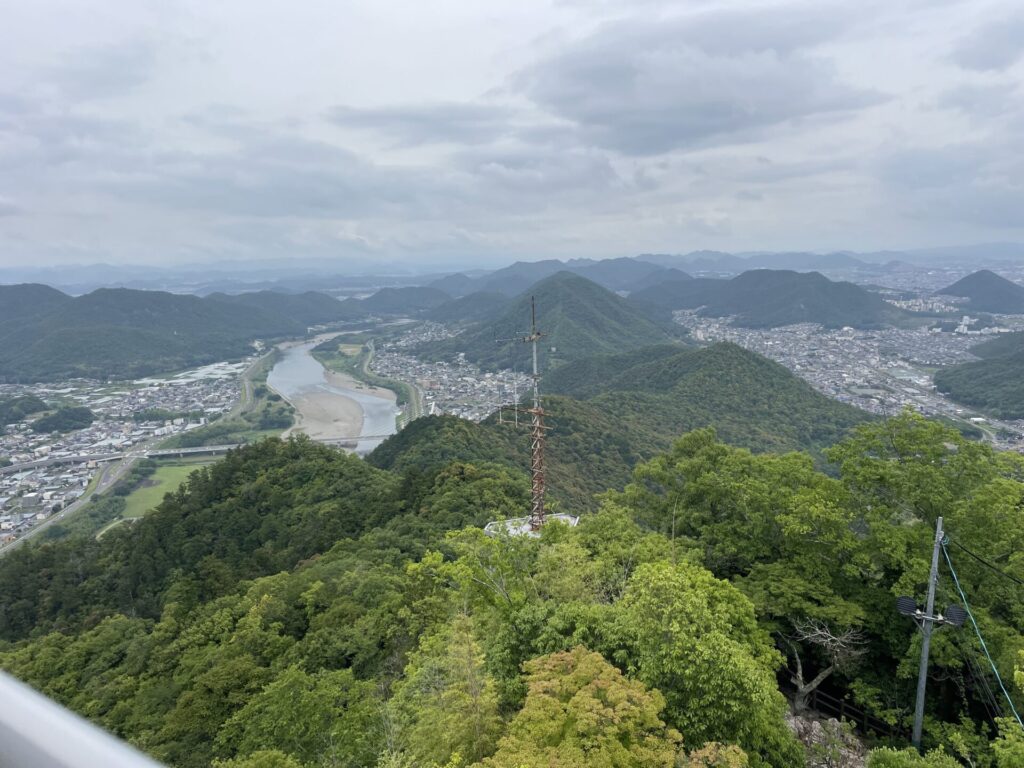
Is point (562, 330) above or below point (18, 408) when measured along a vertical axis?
above

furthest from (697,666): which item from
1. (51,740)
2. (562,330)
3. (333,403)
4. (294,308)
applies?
(294,308)

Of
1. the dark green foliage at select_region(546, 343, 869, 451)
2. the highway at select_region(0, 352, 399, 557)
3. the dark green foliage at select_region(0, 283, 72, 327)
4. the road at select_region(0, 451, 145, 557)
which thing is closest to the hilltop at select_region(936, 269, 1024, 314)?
the dark green foliage at select_region(546, 343, 869, 451)

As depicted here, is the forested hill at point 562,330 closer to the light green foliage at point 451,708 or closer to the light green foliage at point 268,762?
the light green foliage at point 451,708

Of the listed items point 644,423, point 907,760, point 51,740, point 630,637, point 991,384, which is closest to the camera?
point 51,740

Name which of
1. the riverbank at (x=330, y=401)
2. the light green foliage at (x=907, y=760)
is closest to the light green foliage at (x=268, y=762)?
the light green foliage at (x=907, y=760)

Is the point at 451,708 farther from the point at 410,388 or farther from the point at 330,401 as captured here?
the point at 410,388

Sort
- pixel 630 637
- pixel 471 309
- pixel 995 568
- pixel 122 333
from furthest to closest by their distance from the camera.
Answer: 1. pixel 471 309
2. pixel 122 333
3. pixel 995 568
4. pixel 630 637
